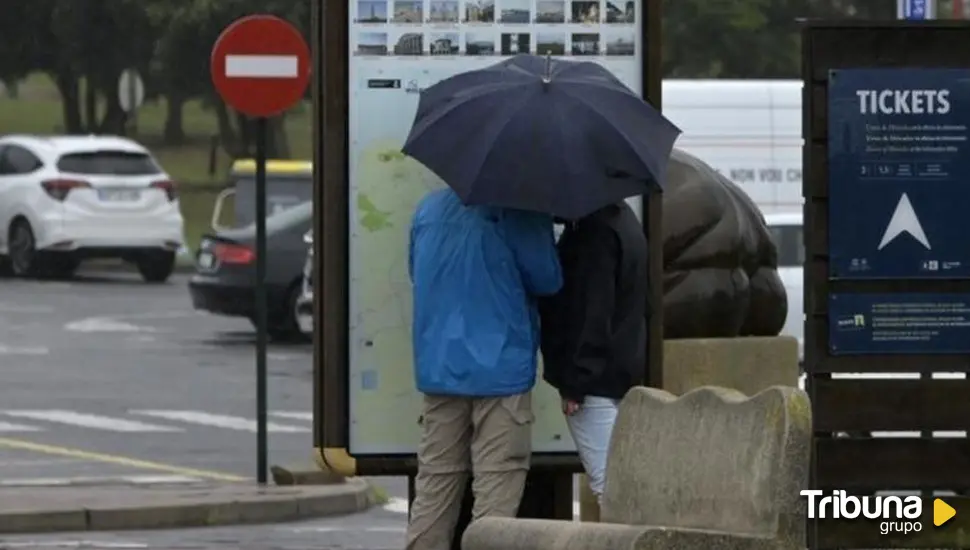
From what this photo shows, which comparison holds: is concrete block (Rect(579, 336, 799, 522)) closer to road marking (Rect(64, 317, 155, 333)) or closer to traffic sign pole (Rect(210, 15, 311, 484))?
traffic sign pole (Rect(210, 15, 311, 484))

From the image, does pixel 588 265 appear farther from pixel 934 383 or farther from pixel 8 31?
pixel 8 31

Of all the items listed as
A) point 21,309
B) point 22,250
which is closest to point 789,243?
point 21,309

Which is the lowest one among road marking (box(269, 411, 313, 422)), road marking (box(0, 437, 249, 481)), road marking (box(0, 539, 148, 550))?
road marking (box(269, 411, 313, 422))

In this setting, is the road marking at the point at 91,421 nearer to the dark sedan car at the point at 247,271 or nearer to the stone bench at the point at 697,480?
the dark sedan car at the point at 247,271

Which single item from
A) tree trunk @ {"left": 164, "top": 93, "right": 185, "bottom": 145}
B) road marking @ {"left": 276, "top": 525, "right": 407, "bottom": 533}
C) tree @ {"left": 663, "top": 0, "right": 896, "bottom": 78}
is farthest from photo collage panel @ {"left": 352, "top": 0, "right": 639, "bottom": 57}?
tree trunk @ {"left": 164, "top": 93, "right": 185, "bottom": 145}

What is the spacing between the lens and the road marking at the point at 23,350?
82.7ft

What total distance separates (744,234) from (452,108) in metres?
2.77

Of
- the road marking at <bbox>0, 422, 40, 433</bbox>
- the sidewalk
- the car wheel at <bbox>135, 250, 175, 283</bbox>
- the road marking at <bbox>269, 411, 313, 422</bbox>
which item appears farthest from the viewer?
the car wheel at <bbox>135, 250, 175, 283</bbox>

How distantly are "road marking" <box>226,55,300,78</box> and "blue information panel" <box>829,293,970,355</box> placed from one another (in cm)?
593

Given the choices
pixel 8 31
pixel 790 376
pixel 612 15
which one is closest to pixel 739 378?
pixel 790 376

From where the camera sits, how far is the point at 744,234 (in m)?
10.9

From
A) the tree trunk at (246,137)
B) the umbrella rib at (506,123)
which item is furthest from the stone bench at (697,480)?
the tree trunk at (246,137)

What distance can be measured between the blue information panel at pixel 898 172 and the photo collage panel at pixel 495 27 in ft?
4.00

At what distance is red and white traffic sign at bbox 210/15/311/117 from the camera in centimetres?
1498
